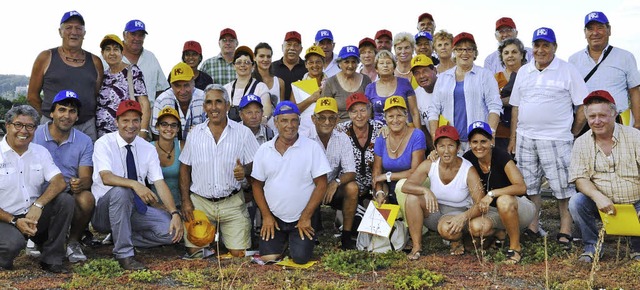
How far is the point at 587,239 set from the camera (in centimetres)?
711

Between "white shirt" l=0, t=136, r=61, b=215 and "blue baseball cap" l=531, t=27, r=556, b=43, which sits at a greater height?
"blue baseball cap" l=531, t=27, r=556, b=43

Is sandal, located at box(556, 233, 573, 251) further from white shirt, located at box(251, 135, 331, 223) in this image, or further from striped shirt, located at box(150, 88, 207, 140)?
striped shirt, located at box(150, 88, 207, 140)

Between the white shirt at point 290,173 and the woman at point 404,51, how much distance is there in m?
2.82

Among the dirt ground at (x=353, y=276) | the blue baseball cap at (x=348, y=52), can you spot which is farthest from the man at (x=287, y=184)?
the blue baseball cap at (x=348, y=52)

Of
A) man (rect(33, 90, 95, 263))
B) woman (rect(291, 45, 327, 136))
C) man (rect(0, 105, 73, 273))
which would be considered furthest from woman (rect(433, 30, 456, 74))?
man (rect(0, 105, 73, 273))

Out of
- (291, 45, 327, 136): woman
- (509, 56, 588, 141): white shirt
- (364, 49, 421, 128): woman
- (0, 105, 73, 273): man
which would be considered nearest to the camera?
(0, 105, 73, 273): man

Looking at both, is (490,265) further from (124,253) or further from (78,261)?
(78,261)

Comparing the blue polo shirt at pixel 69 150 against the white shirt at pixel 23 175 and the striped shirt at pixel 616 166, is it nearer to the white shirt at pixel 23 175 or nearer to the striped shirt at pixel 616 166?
the white shirt at pixel 23 175

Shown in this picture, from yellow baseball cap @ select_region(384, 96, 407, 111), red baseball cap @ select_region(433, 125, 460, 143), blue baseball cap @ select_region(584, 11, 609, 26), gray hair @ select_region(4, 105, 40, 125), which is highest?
blue baseball cap @ select_region(584, 11, 609, 26)

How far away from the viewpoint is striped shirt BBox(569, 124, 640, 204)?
6.90 meters

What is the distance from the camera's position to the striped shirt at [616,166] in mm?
6898

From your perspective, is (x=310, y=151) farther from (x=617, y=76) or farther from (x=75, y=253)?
(x=617, y=76)

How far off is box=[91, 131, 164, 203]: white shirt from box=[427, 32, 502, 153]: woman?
3.62 m

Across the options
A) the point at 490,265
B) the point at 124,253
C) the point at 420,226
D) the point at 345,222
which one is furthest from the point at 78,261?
the point at 490,265
